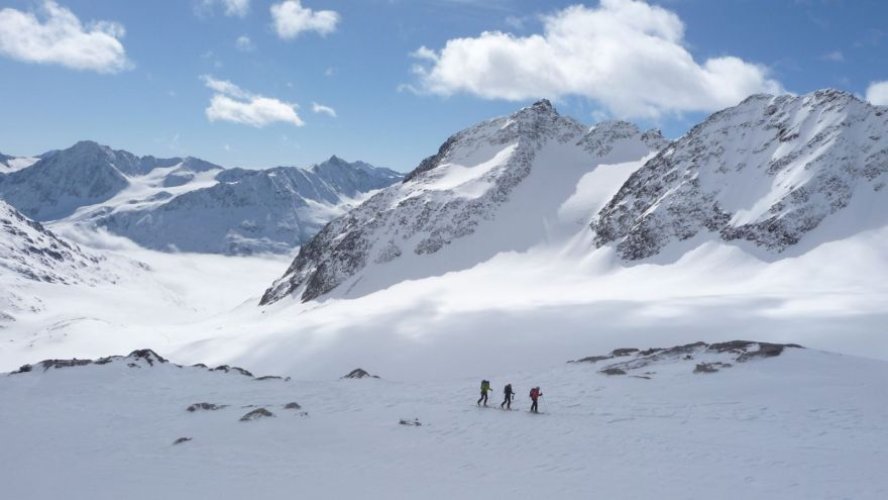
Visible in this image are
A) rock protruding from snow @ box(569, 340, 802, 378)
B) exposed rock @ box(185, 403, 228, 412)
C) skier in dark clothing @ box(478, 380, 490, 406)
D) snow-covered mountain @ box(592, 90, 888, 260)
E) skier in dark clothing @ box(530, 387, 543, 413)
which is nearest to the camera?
skier in dark clothing @ box(530, 387, 543, 413)

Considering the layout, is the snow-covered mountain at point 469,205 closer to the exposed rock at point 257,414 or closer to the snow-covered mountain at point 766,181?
the snow-covered mountain at point 766,181

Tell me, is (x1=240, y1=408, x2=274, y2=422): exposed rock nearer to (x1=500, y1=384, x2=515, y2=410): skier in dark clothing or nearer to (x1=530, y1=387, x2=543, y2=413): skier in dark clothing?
(x1=500, y1=384, x2=515, y2=410): skier in dark clothing

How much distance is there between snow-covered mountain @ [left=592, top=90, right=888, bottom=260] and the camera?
4099 inches

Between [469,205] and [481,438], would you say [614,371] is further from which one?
[469,205]

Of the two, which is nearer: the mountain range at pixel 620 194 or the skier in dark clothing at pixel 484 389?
the skier in dark clothing at pixel 484 389

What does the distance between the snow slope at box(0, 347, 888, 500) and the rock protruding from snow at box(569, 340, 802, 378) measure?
435mm

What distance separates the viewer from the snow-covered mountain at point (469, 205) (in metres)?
137

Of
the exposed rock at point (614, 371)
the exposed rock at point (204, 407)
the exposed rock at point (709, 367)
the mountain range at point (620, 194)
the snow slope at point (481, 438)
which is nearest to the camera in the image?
the snow slope at point (481, 438)

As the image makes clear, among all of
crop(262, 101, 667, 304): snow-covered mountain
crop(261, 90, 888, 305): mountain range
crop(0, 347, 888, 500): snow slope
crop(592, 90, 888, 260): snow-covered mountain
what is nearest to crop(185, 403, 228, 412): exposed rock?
crop(0, 347, 888, 500): snow slope

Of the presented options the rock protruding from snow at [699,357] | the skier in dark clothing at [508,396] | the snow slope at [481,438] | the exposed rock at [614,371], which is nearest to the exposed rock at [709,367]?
the rock protruding from snow at [699,357]

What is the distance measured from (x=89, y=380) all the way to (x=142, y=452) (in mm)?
19439

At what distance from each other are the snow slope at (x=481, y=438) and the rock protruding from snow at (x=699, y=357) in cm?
43

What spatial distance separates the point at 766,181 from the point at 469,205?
63877mm

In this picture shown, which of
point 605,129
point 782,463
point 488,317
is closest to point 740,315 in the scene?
point 488,317
